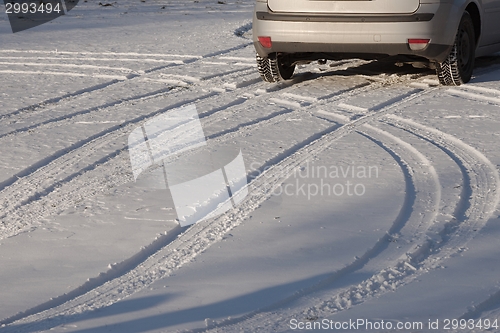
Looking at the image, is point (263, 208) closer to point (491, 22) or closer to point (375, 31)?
point (375, 31)

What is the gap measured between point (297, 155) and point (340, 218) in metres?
1.17

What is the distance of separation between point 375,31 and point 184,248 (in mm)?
3674

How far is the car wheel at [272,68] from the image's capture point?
790 cm

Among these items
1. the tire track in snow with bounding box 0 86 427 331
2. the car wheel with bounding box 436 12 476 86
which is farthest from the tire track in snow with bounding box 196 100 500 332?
the car wheel with bounding box 436 12 476 86

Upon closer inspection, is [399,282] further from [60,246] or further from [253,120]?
[253,120]

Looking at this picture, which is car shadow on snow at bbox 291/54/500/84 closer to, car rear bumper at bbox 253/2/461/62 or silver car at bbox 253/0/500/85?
silver car at bbox 253/0/500/85

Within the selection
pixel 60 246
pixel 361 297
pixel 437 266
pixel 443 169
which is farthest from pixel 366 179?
pixel 60 246

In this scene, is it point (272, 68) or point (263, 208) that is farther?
point (272, 68)

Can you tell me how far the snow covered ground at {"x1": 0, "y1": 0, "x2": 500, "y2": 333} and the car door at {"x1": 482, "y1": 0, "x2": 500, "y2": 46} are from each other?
35cm

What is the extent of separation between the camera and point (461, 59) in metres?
7.62

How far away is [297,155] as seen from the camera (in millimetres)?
5555

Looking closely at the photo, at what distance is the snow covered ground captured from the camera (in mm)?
3475

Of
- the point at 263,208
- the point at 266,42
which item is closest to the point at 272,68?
the point at 266,42

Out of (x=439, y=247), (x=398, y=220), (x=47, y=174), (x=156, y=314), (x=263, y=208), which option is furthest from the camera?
(x=47, y=174)
